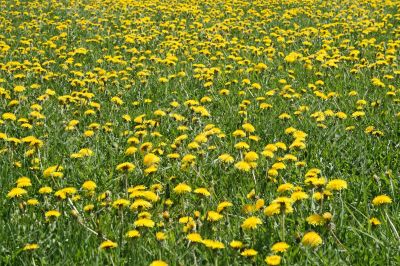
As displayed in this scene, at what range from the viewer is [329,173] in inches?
132

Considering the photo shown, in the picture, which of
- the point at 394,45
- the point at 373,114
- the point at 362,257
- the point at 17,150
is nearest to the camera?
the point at 362,257

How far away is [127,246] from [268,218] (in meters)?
0.67

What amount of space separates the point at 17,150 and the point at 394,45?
13.7 feet

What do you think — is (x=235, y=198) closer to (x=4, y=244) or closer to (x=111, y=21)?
(x=4, y=244)

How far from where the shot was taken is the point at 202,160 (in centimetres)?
347

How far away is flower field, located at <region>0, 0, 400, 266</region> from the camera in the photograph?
235 cm

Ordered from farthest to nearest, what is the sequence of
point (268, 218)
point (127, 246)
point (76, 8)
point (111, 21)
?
point (76, 8) < point (111, 21) < point (268, 218) < point (127, 246)

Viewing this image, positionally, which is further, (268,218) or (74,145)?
(74,145)

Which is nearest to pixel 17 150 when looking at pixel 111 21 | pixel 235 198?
pixel 235 198

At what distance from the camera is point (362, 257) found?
2.27 metres

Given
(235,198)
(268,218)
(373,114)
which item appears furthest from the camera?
(373,114)

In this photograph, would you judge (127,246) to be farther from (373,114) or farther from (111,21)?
(111,21)

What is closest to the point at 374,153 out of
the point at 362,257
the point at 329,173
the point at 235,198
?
the point at 329,173

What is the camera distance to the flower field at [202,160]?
Result: 2.35m
